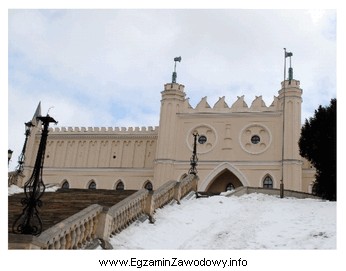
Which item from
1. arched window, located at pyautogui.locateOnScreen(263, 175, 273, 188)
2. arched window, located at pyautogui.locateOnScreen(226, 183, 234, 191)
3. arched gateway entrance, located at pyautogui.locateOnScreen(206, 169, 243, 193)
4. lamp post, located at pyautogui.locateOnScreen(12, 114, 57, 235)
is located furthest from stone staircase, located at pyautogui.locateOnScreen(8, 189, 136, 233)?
arched window, located at pyautogui.locateOnScreen(226, 183, 234, 191)

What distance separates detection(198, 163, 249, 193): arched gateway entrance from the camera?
124 feet

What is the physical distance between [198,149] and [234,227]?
24.9 meters

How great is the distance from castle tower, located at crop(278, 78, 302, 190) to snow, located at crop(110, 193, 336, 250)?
16.5 meters

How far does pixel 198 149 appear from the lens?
39.5 meters

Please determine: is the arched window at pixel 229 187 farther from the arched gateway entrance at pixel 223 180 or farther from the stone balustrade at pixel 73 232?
the stone balustrade at pixel 73 232

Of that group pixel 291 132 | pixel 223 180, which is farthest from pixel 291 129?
pixel 223 180

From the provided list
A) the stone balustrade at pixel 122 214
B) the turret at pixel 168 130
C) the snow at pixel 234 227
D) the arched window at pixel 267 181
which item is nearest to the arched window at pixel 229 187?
the arched window at pixel 267 181

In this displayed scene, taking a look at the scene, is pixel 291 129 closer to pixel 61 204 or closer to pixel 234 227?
pixel 234 227

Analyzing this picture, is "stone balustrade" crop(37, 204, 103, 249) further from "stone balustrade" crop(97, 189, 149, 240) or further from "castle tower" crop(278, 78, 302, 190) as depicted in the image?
"castle tower" crop(278, 78, 302, 190)

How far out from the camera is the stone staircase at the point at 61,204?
12989mm

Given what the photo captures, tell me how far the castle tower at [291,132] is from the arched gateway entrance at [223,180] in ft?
10.7

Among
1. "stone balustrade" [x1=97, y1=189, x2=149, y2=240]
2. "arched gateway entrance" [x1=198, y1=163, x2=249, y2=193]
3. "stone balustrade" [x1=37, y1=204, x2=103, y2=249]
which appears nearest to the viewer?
"stone balustrade" [x1=37, y1=204, x2=103, y2=249]
